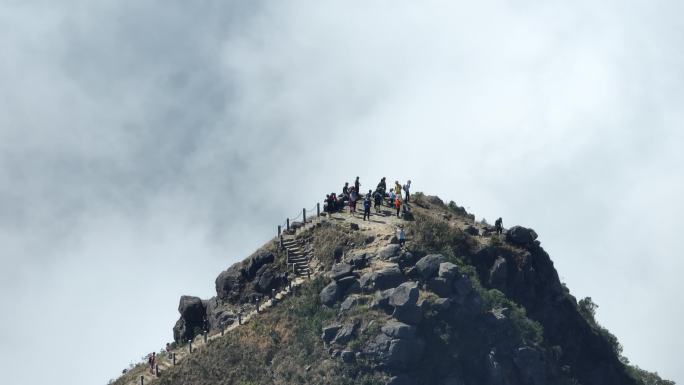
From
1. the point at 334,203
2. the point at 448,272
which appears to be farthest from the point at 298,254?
the point at 448,272

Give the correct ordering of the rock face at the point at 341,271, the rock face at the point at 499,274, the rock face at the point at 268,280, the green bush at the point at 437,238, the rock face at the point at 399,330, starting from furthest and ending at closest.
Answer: the rock face at the point at 268,280 < the rock face at the point at 499,274 < the green bush at the point at 437,238 < the rock face at the point at 341,271 < the rock face at the point at 399,330

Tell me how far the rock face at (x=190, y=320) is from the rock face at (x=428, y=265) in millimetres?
28213

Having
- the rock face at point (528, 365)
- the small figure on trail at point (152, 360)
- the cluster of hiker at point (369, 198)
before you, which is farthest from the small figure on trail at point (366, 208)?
the small figure on trail at point (152, 360)

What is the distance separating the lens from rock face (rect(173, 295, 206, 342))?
16962 centimetres

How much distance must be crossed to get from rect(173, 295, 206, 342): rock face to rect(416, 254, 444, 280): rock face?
28.2m

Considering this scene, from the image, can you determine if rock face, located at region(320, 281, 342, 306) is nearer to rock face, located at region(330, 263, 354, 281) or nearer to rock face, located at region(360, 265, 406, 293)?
rock face, located at region(330, 263, 354, 281)

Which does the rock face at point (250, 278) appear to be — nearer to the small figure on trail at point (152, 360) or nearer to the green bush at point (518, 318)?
the small figure on trail at point (152, 360)

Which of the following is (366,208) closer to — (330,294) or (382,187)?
(382,187)

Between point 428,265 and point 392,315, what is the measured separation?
7.06 metres

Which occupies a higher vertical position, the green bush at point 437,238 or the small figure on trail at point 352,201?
the small figure on trail at point 352,201

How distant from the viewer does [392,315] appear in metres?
150

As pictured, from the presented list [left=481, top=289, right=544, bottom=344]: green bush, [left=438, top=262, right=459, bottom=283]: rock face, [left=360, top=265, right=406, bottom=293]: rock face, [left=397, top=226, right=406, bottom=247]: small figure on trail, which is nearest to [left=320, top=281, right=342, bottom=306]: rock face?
[left=360, top=265, right=406, bottom=293]: rock face

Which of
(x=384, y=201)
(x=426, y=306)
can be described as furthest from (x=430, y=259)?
(x=384, y=201)

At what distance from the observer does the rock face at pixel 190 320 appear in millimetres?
169625
